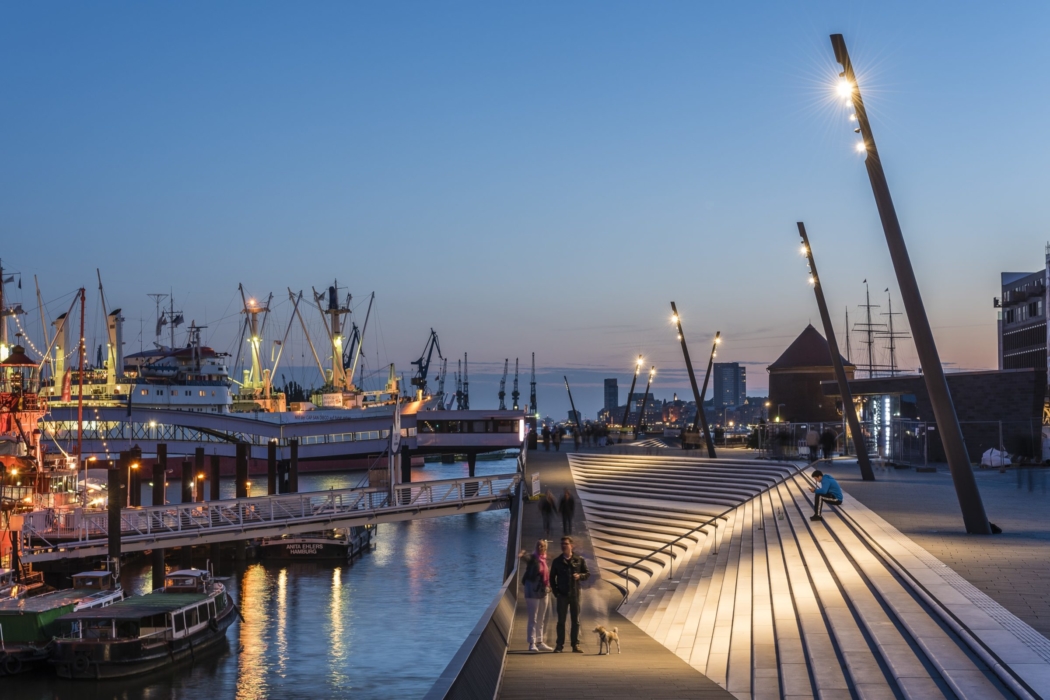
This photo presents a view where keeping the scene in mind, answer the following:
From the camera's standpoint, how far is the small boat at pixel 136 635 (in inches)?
942

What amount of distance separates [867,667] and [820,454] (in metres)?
31.2

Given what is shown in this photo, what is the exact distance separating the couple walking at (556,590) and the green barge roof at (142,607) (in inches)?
639

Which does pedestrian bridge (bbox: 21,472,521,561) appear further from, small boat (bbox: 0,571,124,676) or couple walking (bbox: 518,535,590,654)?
couple walking (bbox: 518,535,590,654)

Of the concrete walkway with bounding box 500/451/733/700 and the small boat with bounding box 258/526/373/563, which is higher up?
the concrete walkway with bounding box 500/451/733/700

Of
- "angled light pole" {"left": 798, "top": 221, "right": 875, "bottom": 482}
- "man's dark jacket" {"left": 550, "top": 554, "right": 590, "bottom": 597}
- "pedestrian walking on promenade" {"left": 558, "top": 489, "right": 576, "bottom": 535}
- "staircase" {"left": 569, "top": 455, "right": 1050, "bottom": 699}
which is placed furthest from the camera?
"angled light pole" {"left": 798, "top": 221, "right": 875, "bottom": 482}

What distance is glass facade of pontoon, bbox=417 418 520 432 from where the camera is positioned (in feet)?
244

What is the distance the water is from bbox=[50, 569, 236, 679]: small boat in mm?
383

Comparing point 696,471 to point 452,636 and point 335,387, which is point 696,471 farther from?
point 335,387

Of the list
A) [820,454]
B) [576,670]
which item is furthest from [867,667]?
[820,454]

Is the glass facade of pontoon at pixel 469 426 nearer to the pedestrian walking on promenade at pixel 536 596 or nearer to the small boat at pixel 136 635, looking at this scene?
the small boat at pixel 136 635

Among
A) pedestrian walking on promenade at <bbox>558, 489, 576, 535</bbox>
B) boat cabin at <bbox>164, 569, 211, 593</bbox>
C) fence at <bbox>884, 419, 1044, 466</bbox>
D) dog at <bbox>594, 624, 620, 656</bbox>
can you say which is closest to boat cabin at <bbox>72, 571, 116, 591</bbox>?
boat cabin at <bbox>164, 569, 211, 593</bbox>

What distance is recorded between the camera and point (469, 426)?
75.5 metres

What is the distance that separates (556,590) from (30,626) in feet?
59.2

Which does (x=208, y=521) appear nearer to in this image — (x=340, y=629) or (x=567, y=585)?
(x=340, y=629)
